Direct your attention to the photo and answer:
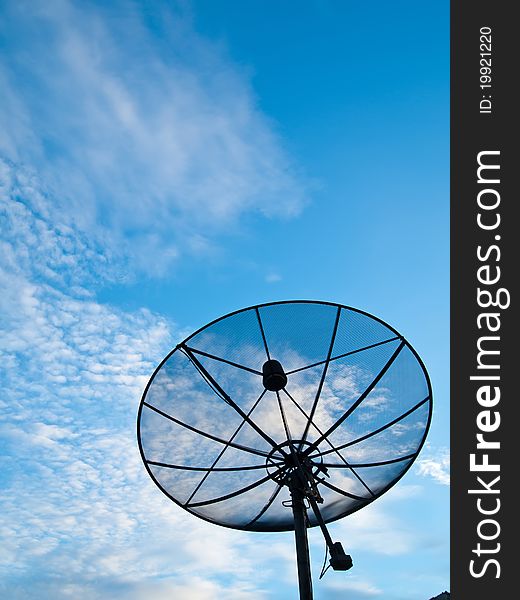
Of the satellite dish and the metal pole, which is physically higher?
the satellite dish

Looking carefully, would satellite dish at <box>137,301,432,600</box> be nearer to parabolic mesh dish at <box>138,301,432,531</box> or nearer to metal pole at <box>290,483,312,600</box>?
parabolic mesh dish at <box>138,301,432,531</box>

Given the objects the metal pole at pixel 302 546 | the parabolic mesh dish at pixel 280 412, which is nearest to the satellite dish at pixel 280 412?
the parabolic mesh dish at pixel 280 412

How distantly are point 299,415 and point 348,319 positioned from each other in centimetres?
237

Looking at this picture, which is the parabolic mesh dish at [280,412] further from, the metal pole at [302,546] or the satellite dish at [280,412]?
the metal pole at [302,546]

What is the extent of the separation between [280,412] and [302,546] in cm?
315

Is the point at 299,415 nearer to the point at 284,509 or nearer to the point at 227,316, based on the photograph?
the point at 284,509

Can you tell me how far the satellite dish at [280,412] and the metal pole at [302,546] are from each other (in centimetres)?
97

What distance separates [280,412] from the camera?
10969 millimetres

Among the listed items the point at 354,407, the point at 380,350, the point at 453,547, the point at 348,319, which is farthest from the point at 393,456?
the point at 453,547

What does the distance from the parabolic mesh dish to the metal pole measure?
1.05 meters

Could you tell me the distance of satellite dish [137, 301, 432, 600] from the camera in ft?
32.8

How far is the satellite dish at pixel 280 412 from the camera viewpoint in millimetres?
9984

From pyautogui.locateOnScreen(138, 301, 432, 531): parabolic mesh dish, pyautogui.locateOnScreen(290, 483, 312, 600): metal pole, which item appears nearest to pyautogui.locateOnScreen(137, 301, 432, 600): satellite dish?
pyautogui.locateOnScreen(138, 301, 432, 531): parabolic mesh dish

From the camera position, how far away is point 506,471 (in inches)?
270
